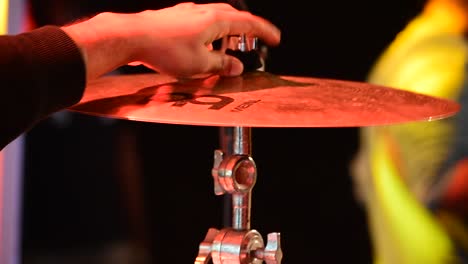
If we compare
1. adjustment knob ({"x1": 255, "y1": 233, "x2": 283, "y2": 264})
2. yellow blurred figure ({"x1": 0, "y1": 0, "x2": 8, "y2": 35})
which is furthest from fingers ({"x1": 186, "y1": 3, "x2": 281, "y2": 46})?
yellow blurred figure ({"x1": 0, "y1": 0, "x2": 8, "y2": 35})

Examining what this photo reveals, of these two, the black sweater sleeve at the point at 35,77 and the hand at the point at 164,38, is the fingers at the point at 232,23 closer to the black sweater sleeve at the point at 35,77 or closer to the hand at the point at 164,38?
the hand at the point at 164,38

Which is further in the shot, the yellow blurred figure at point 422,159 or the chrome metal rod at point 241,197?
the yellow blurred figure at point 422,159

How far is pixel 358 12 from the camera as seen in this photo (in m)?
1.64

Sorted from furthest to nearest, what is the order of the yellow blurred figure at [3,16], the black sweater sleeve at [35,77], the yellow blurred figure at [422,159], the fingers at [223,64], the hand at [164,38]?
1. the yellow blurred figure at [3,16]
2. the yellow blurred figure at [422,159]
3. the fingers at [223,64]
4. the hand at [164,38]
5. the black sweater sleeve at [35,77]

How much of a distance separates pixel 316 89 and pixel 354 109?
146 millimetres

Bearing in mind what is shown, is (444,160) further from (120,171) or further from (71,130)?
(71,130)

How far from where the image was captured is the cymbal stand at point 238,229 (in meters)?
0.98

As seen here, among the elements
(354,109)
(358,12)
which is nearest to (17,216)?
(358,12)

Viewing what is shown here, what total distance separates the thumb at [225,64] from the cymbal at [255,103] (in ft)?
0.04

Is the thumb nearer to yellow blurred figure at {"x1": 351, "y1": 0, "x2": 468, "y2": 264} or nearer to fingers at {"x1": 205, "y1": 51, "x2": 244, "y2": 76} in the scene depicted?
fingers at {"x1": 205, "y1": 51, "x2": 244, "y2": 76}

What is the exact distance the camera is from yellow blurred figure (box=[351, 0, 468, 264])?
65.3 inches

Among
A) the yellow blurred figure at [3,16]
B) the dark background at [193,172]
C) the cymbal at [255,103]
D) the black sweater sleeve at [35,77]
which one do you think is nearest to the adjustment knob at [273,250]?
the cymbal at [255,103]

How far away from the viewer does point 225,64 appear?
0.98 metres

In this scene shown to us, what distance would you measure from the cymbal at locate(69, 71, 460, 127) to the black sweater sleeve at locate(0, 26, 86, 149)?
56mm
